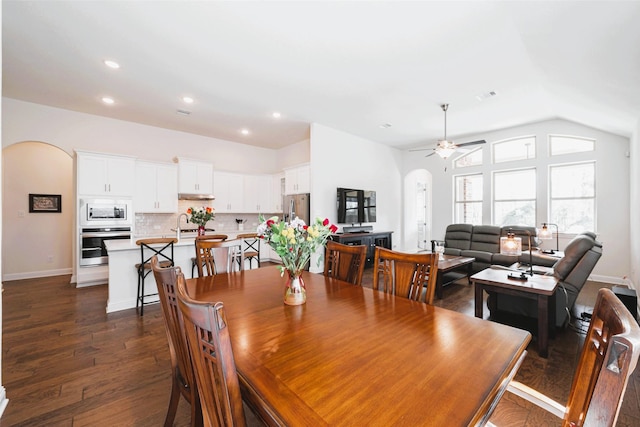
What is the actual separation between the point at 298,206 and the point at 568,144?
5.68 metres

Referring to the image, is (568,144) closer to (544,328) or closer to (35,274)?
(544,328)

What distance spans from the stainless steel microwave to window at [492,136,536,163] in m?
8.00

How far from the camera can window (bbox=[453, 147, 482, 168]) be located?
261 inches

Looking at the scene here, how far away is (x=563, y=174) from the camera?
220 inches

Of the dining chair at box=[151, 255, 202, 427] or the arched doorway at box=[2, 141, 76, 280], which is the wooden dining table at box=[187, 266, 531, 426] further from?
the arched doorway at box=[2, 141, 76, 280]

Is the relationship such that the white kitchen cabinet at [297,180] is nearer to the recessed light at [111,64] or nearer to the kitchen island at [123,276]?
the kitchen island at [123,276]

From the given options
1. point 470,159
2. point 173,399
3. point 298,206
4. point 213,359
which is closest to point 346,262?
point 173,399

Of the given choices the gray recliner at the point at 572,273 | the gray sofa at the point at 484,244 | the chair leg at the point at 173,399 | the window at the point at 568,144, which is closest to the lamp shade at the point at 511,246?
the gray recliner at the point at 572,273

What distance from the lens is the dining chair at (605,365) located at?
1.67 ft

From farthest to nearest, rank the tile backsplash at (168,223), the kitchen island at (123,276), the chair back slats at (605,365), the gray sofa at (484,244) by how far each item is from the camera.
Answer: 1. the tile backsplash at (168,223)
2. the gray sofa at (484,244)
3. the kitchen island at (123,276)
4. the chair back slats at (605,365)

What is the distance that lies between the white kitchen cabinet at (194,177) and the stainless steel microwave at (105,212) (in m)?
1.03

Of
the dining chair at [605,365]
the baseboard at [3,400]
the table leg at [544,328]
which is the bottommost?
the baseboard at [3,400]

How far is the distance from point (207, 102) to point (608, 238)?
297 inches

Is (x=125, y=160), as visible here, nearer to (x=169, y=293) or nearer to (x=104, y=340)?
(x=104, y=340)
